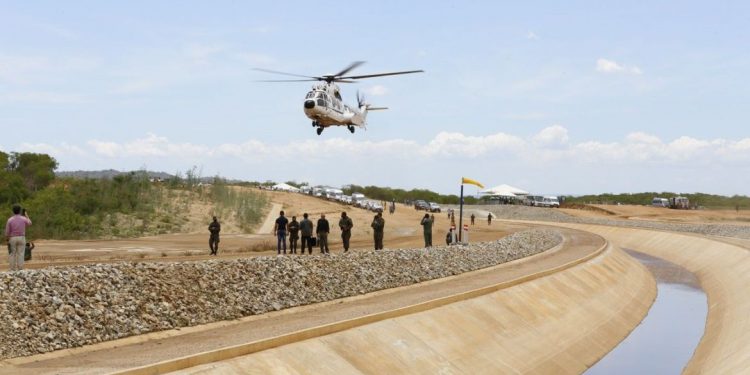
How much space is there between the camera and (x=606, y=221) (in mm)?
100875

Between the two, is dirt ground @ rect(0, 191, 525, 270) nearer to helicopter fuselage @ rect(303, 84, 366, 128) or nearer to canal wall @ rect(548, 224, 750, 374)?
helicopter fuselage @ rect(303, 84, 366, 128)

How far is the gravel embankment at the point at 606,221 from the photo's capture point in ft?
269

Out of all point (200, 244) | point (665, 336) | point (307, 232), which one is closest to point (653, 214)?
point (665, 336)

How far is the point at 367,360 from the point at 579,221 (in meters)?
86.6

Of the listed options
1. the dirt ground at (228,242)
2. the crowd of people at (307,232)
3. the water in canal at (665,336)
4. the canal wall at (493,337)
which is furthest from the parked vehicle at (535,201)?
the crowd of people at (307,232)

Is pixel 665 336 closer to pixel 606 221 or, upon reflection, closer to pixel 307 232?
pixel 307 232

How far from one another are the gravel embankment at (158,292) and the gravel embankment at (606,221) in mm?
58481

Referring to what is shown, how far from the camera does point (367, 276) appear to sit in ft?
101

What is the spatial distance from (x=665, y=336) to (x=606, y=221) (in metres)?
66.6

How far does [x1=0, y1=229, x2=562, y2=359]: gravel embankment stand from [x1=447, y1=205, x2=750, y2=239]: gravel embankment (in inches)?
2302

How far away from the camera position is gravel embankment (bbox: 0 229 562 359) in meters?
17.5

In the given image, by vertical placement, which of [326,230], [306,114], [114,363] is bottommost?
[114,363]

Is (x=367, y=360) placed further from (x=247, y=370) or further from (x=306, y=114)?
(x=306, y=114)

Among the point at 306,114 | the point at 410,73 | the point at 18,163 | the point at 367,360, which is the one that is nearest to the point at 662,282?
the point at 410,73
